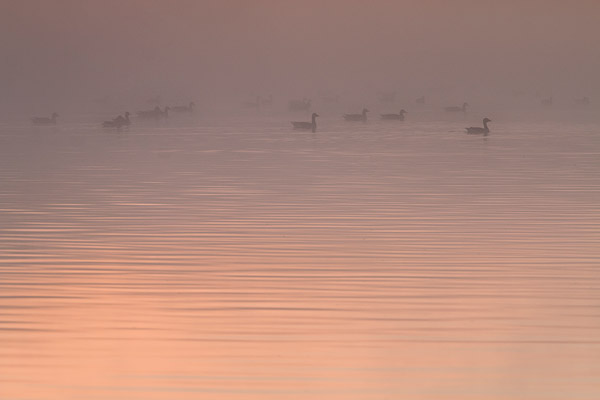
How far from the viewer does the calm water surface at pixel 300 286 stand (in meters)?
7.18

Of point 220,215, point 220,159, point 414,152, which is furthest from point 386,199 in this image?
point 414,152

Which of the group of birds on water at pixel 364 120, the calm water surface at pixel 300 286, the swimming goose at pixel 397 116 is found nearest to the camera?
the calm water surface at pixel 300 286

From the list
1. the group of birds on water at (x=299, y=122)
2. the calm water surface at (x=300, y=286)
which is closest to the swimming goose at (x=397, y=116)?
the group of birds on water at (x=299, y=122)

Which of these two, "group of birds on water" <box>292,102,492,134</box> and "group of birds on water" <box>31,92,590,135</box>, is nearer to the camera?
"group of birds on water" <box>292,102,492,134</box>

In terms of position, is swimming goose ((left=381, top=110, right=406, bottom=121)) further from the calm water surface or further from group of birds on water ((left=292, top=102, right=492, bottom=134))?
the calm water surface

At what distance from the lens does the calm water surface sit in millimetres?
7180

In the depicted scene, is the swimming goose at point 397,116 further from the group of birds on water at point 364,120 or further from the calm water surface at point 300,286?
the calm water surface at point 300,286

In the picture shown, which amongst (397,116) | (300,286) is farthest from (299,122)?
(300,286)

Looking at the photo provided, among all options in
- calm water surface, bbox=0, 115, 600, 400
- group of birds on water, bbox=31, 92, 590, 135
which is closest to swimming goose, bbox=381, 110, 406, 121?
group of birds on water, bbox=31, 92, 590, 135

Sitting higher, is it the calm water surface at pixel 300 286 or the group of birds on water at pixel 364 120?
the group of birds on water at pixel 364 120

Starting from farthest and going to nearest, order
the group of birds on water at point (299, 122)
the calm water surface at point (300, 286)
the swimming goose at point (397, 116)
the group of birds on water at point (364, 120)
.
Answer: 1. the swimming goose at point (397, 116)
2. the group of birds on water at point (299, 122)
3. the group of birds on water at point (364, 120)
4. the calm water surface at point (300, 286)

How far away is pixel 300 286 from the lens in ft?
32.2

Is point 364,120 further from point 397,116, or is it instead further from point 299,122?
point 299,122

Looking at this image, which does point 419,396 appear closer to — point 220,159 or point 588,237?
point 588,237
